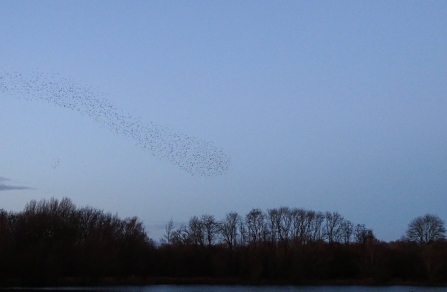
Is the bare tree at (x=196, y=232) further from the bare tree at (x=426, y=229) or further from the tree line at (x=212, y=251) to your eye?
the bare tree at (x=426, y=229)

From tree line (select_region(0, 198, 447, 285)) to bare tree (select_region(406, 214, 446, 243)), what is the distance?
15 cm

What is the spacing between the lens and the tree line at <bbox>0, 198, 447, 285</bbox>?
6028 cm

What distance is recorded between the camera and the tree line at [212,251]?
60281 mm

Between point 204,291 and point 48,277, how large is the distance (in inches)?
640

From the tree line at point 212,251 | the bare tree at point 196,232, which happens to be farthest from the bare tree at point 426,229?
the bare tree at point 196,232

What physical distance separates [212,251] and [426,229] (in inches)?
1364

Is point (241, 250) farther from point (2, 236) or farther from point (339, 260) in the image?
point (2, 236)

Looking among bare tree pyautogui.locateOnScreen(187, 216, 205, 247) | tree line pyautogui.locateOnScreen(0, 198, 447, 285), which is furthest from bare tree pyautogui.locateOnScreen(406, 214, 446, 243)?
bare tree pyautogui.locateOnScreen(187, 216, 205, 247)

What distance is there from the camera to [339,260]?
79.6 metres

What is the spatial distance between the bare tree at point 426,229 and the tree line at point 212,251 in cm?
15

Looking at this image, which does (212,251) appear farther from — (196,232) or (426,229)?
(426,229)

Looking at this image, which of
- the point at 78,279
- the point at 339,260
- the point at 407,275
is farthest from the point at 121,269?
the point at 407,275

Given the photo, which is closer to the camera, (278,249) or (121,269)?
(121,269)

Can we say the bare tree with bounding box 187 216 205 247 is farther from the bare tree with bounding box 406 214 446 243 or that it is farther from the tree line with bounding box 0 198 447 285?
the bare tree with bounding box 406 214 446 243
